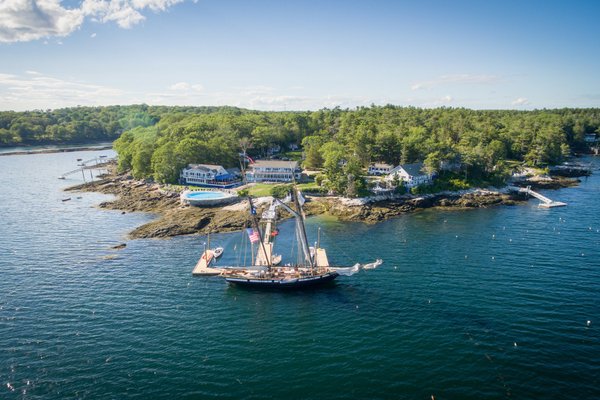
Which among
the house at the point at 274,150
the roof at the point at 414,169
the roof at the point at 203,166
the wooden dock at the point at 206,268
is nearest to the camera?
the wooden dock at the point at 206,268

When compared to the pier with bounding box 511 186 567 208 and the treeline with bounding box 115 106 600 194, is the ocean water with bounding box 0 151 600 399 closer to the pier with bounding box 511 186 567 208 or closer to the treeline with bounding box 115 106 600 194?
the pier with bounding box 511 186 567 208

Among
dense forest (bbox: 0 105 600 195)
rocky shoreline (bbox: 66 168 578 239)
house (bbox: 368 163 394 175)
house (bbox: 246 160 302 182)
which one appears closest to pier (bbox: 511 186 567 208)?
rocky shoreline (bbox: 66 168 578 239)

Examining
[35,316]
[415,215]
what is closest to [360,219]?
[415,215]

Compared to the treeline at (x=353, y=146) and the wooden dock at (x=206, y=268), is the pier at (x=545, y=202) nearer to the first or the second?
the treeline at (x=353, y=146)

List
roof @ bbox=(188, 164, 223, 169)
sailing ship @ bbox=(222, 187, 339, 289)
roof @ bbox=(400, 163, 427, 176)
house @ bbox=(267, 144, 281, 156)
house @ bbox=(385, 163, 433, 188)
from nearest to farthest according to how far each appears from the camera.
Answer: sailing ship @ bbox=(222, 187, 339, 289)
house @ bbox=(385, 163, 433, 188)
roof @ bbox=(400, 163, 427, 176)
roof @ bbox=(188, 164, 223, 169)
house @ bbox=(267, 144, 281, 156)

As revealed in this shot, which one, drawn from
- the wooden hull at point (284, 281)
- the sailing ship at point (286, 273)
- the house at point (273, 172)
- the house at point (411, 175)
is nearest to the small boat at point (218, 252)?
the sailing ship at point (286, 273)

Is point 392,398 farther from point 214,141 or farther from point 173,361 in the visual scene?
point 214,141
